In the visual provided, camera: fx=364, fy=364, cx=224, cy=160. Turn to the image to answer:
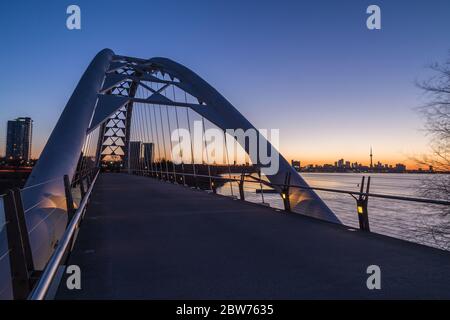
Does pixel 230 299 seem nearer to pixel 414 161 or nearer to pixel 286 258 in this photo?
pixel 286 258

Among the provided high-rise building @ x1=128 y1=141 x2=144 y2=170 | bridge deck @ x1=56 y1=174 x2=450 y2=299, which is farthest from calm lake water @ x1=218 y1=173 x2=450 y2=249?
high-rise building @ x1=128 y1=141 x2=144 y2=170

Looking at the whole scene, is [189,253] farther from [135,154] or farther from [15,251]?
[135,154]

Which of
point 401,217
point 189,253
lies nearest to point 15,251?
point 189,253


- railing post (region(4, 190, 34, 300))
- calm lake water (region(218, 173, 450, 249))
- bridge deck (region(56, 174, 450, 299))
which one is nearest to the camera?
railing post (region(4, 190, 34, 300))

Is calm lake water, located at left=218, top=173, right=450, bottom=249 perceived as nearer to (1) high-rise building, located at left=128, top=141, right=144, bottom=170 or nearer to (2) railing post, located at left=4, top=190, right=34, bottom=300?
(2) railing post, located at left=4, top=190, right=34, bottom=300

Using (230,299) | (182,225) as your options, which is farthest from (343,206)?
(230,299)

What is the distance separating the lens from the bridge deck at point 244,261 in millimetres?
3316

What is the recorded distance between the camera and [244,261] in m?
4.39

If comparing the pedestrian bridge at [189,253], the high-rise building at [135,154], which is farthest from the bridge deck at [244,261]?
the high-rise building at [135,154]

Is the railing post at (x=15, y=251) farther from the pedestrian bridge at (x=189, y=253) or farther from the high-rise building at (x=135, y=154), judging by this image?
the high-rise building at (x=135, y=154)

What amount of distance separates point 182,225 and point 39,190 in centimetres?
279

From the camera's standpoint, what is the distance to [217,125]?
18.5m

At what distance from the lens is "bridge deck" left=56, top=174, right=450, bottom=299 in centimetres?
332

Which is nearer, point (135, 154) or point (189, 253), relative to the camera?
point (189, 253)
